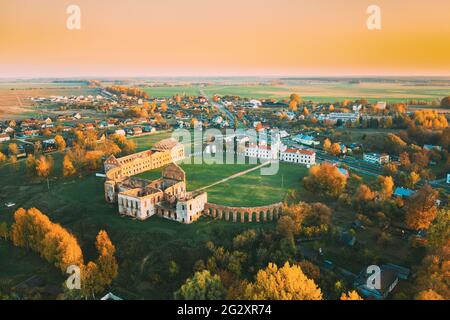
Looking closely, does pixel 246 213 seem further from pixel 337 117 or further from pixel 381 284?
pixel 337 117

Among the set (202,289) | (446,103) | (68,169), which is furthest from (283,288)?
(446,103)

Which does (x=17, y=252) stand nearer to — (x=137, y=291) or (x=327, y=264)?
(x=137, y=291)

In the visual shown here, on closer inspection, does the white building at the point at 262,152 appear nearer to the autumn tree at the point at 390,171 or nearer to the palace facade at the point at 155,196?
the autumn tree at the point at 390,171

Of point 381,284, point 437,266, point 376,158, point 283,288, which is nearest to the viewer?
point 283,288

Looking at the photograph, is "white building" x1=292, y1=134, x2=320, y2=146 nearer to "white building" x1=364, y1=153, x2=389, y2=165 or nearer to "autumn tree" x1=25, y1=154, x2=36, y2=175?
"white building" x1=364, y1=153, x2=389, y2=165

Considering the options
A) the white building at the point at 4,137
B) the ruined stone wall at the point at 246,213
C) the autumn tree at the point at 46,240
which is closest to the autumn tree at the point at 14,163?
the white building at the point at 4,137

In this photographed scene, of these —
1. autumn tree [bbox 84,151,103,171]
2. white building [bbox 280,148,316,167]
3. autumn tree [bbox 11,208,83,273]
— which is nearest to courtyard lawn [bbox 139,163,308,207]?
white building [bbox 280,148,316,167]

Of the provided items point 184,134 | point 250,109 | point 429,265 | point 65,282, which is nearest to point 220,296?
point 65,282
